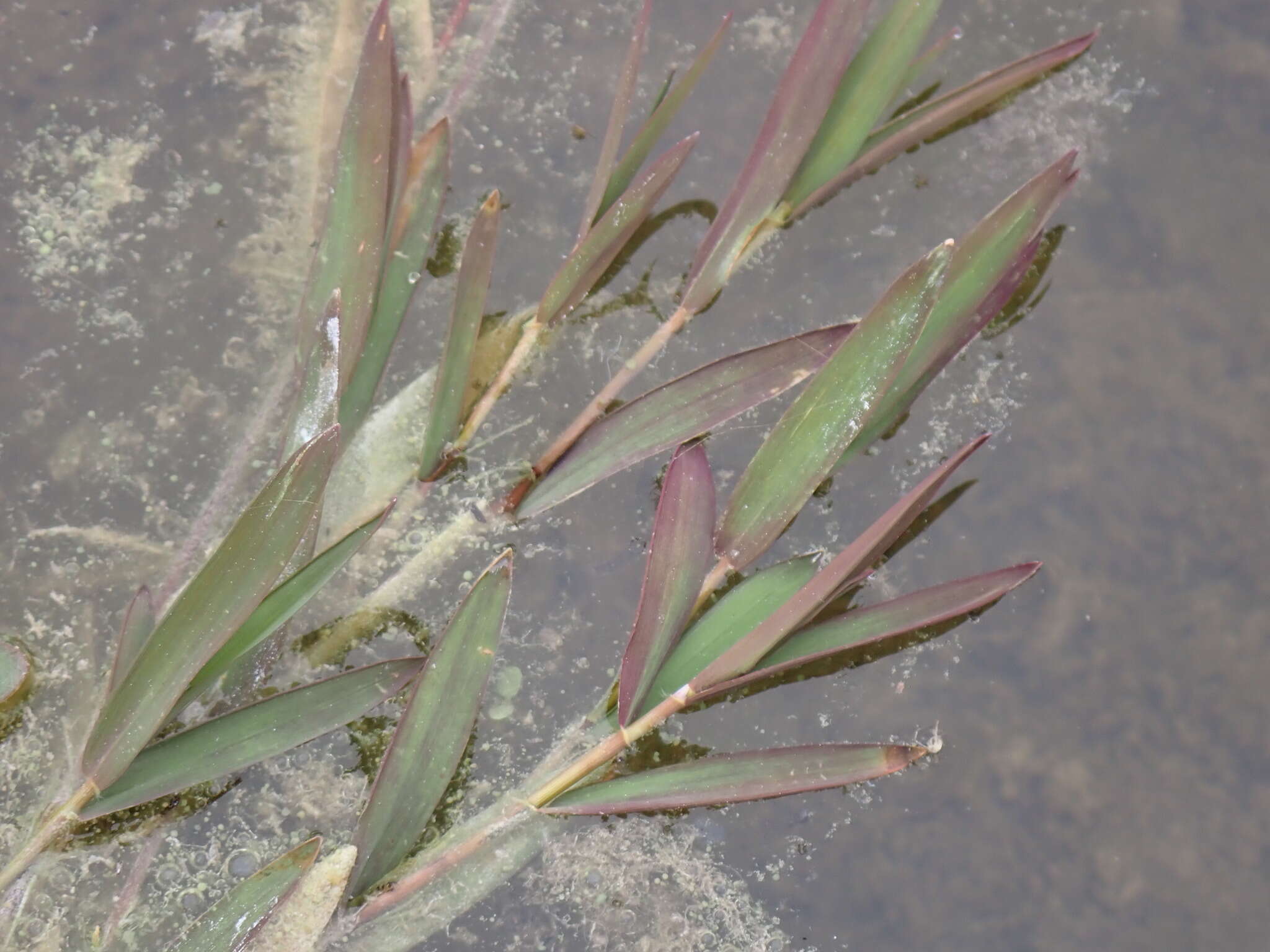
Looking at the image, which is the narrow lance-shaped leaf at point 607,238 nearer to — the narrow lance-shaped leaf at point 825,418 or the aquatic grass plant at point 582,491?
the aquatic grass plant at point 582,491

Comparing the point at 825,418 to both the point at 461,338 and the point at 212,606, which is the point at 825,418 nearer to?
the point at 461,338

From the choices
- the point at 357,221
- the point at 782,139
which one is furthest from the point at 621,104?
the point at 357,221

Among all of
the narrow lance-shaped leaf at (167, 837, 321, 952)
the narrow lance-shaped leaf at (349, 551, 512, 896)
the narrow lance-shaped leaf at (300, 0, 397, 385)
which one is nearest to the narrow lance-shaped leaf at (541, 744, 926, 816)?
the narrow lance-shaped leaf at (349, 551, 512, 896)

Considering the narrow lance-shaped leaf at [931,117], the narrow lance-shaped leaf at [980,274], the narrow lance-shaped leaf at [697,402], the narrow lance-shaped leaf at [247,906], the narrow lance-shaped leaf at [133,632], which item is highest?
the narrow lance-shaped leaf at [931,117]

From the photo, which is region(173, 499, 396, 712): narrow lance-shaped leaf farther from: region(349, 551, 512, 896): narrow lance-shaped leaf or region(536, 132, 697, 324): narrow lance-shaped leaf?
region(536, 132, 697, 324): narrow lance-shaped leaf

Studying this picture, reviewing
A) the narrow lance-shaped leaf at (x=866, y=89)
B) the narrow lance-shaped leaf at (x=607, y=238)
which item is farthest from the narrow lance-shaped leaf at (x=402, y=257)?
the narrow lance-shaped leaf at (x=866, y=89)

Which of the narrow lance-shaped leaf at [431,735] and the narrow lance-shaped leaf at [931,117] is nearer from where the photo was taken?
the narrow lance-shaped leaf at [431,735]

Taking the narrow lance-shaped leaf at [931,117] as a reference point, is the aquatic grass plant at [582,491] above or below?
below

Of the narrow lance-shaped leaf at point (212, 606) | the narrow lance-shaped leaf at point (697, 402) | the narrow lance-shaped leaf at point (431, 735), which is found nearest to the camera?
the narrow lance-shaped leaf at point (212, 606)
